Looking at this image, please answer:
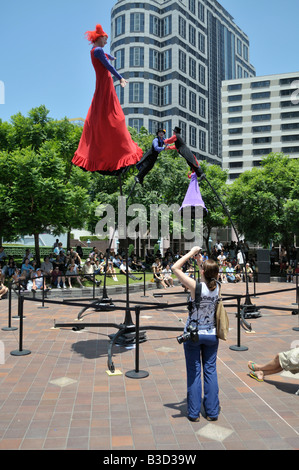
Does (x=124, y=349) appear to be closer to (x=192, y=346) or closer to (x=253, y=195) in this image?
(x=192, y=346)

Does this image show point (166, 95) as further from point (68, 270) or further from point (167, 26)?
point (68, 270)

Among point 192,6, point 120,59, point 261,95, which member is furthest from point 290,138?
point 120,59

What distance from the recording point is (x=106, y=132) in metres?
6.41

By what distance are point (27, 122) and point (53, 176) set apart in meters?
4.21

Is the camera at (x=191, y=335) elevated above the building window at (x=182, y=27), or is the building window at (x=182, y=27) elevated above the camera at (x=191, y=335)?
the building window at (x=182, y=27)

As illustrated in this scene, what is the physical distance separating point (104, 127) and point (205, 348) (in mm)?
4211

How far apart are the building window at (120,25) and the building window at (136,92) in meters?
10.3

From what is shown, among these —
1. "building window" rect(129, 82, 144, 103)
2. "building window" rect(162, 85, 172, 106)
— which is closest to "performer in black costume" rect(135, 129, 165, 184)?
"building window" rect(129, 82, 144, 103)

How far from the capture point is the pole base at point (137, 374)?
5.30 m

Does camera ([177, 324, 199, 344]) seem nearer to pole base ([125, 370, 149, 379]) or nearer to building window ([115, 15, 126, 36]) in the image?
pole base ([125, 370, 149, 379])

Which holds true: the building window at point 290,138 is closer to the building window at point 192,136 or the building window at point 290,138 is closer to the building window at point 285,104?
the building window at point 285,104

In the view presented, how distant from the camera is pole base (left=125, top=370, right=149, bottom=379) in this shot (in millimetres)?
5301

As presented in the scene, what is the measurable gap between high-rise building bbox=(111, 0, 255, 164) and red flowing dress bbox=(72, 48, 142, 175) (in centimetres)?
5604

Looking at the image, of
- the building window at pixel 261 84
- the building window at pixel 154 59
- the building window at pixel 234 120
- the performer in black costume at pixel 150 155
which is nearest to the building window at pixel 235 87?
the building window at pixel 261 84
